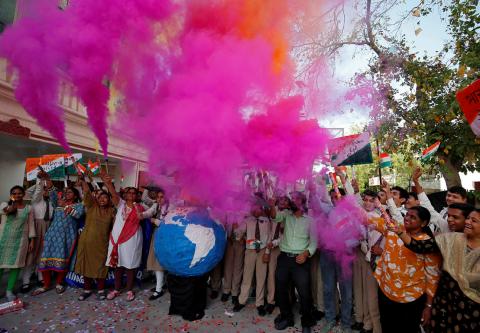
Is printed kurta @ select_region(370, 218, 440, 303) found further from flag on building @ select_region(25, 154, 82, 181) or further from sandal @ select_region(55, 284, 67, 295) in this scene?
flag on building @ select_region(25, 154, 82, 181)

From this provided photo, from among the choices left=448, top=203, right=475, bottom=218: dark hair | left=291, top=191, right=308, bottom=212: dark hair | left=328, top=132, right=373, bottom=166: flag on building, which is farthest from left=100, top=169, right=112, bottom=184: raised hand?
left=448, top=203, right=475, bottom=218: dark hair

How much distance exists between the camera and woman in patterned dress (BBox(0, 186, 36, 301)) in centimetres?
472

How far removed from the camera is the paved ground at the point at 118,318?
3824mm

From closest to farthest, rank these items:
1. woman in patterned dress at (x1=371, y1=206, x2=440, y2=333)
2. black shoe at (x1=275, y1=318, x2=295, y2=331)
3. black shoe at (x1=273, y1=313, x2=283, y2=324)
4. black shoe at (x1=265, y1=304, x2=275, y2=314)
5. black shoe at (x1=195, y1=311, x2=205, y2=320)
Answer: woman in patterned dress at (x1=371, y1=206, x2=440, y2=333), black shoe at (x1=275, y1=318, x2=295, y2=331), black shoe at (x1=273, y1=313, x2=283, y2=324), black shoe at (x1=195, y1=311, x2=205, y2=320), black shoe at (x1=265, y1=304, x2=275, y2=314)

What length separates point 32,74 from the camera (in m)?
3.20

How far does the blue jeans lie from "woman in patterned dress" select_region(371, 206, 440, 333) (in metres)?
0.95

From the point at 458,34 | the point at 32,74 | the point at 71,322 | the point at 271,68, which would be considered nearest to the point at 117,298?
the point at 71,322

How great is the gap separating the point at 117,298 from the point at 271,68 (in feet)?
14.2

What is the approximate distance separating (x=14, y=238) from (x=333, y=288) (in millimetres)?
5140

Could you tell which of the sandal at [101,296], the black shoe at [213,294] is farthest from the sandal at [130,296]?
the black shoe at [213,294]

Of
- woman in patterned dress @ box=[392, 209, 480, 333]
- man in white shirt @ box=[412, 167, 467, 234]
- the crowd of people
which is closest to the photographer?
woman in patterned dress @ box=[392, 209, 480, 333]

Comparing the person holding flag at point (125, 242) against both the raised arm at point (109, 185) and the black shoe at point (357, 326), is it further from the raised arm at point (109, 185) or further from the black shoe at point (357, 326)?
the black shoe at point (357, 326)

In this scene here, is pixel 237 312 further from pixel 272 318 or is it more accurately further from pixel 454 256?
pixel 454 256

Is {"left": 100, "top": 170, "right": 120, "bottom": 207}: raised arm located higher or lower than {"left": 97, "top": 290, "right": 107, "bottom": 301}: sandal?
higher
